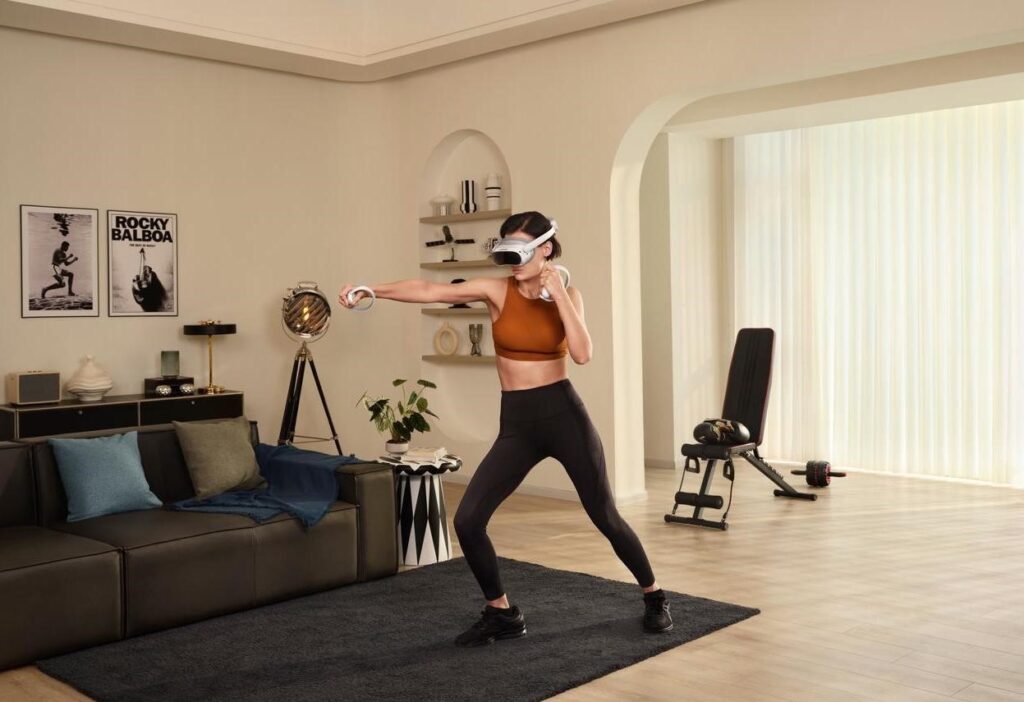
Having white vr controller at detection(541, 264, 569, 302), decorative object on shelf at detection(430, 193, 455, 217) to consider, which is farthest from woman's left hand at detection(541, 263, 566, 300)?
decorative object on shelf at detection(430, 193, 455, 217)

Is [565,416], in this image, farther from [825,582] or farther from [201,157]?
[201,157]

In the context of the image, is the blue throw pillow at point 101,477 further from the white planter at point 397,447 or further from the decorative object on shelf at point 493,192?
the decorative object on shelf at point 493,192

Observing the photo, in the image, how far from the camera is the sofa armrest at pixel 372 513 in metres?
4.84

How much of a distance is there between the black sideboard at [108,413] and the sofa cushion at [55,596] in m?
1.90

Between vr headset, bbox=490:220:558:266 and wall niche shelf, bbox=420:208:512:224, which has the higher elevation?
wall niche shelf, bbox=420:208:512:224

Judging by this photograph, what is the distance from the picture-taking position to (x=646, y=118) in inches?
259

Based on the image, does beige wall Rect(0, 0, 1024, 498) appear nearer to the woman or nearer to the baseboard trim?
the baseboard trim

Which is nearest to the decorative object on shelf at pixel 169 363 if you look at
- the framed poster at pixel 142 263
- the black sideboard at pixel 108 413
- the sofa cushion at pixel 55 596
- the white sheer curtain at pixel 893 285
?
the black sideboard at pixel 108 413

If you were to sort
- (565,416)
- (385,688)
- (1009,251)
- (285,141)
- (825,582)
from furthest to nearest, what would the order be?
(285,141), (1009,251), (825,582), (565,416), (385,688)

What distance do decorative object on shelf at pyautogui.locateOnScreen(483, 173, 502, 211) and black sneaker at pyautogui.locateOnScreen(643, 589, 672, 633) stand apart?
392cm

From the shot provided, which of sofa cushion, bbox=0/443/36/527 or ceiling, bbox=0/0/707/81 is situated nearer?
sofa cushion, bbox=0/443/36/527

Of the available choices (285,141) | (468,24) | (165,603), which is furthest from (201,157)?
(165,603)

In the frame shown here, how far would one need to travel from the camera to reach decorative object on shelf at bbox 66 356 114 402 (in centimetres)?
636

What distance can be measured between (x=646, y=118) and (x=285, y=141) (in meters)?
2.72
